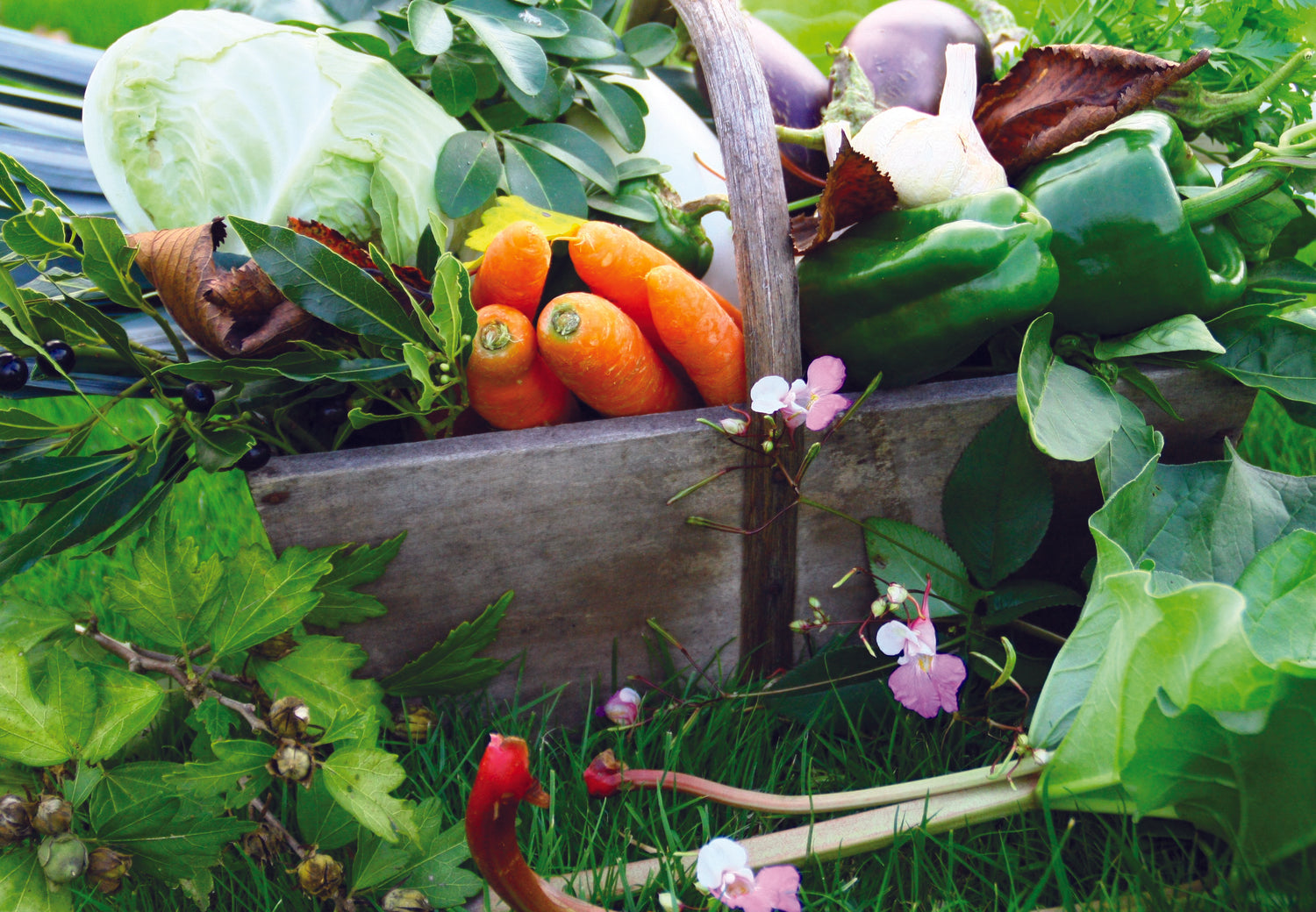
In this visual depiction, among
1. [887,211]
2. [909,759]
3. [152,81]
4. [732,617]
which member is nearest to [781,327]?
[887,211]

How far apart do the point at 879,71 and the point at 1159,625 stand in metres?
0.88

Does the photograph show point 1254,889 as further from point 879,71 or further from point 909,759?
point 879,71

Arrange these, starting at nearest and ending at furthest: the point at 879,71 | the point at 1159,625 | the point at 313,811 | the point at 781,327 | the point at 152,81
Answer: the point at 1159,625
the point at 313,811
the point at 781,327
the point at 152,81
the point at 879,71

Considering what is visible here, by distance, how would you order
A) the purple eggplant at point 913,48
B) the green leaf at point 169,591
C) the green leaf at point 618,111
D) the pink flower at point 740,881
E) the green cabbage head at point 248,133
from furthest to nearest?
1. the purple eggplant at point 913,48
2. the green leaf at point 618,111
3. the green cabbage head at point 248,133
4. the green leaf at point 169,591
5. the pink flower at point 740,881

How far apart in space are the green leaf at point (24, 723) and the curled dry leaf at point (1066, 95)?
1.07 m

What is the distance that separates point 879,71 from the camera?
117 cm

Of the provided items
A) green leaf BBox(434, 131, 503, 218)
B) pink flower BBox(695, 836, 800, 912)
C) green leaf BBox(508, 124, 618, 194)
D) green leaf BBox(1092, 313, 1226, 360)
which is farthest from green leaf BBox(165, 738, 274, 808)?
green leaf BBox(1092, 313, 1226, 360)

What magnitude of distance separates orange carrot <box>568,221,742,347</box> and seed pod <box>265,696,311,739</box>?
493 millimetres

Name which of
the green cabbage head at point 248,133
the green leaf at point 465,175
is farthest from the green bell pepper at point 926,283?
the green cabbage head at point 248,133

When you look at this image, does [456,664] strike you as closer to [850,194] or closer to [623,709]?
[623,709]

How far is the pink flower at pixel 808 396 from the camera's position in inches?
29.9

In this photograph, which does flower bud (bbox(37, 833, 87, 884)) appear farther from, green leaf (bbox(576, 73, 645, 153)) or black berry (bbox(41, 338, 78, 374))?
green leaf (bbox(576, 73, 645, 153))

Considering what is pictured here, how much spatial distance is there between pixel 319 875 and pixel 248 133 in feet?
2.49

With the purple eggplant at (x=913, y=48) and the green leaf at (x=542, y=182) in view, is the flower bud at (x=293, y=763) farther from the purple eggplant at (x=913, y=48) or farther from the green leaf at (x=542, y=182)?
the purple eggplant at (x=913, y=48)
